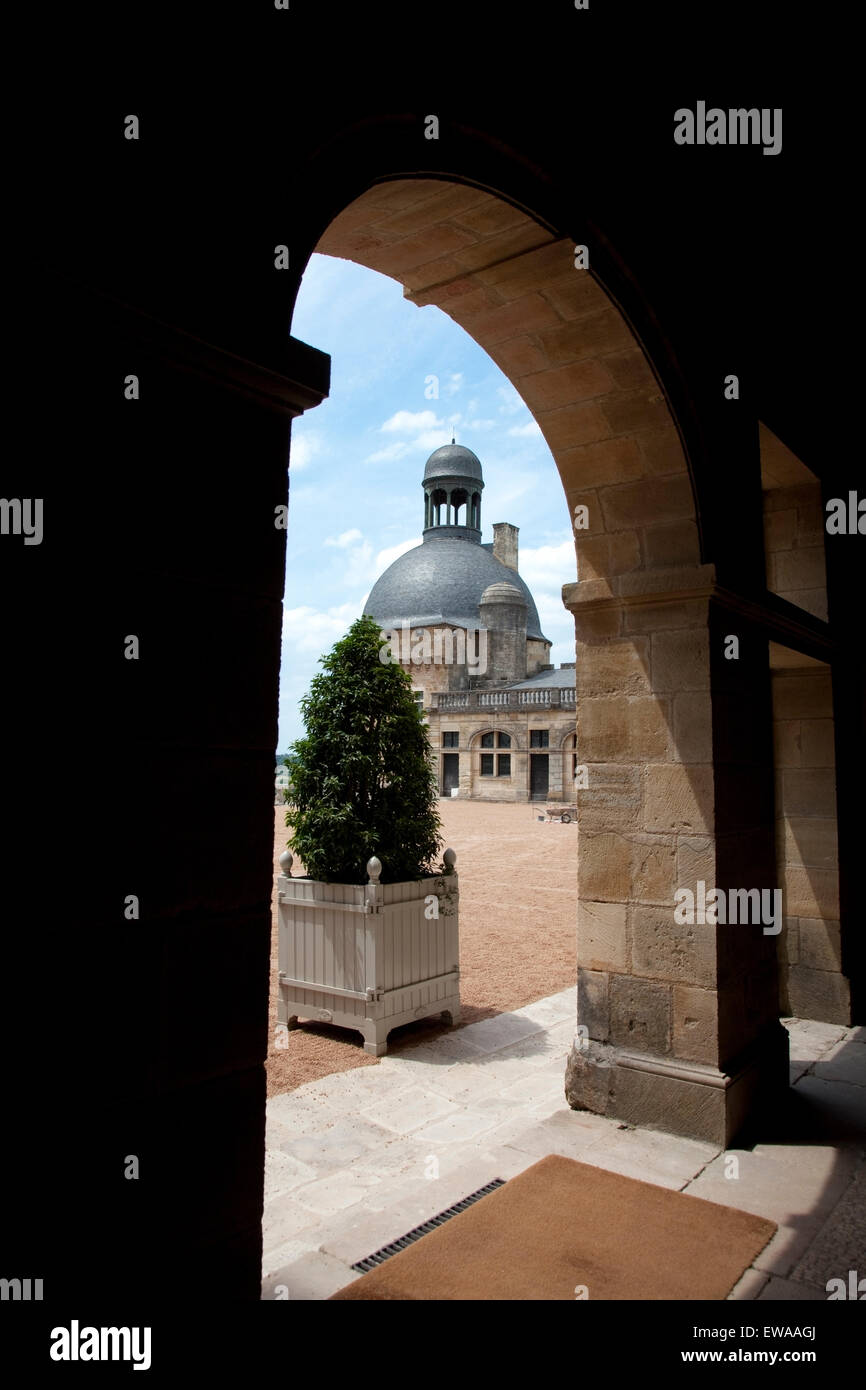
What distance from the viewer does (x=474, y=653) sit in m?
42.7

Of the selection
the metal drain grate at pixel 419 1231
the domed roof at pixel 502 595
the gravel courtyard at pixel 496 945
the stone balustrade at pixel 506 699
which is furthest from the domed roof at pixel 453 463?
the metal drain grate at pixel 419 1231

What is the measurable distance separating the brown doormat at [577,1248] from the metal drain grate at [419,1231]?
0.05 meters

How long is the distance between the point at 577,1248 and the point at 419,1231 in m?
0.47

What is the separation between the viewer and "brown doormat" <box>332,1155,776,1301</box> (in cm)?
227

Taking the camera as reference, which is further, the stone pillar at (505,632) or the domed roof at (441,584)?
the domed roof at (441,584)

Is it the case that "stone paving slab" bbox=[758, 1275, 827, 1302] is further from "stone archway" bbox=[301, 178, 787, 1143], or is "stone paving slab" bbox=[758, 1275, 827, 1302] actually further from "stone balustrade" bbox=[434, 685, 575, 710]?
"stone balustrade" bbox=[434, 685, 575, 710]

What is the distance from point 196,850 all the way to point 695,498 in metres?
2.65

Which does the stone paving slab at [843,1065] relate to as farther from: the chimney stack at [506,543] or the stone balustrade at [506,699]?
the chimney stack at [506,543]

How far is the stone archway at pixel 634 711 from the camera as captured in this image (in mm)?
3225

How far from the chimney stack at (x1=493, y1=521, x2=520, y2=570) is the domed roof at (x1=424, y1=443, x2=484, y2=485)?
3187mm

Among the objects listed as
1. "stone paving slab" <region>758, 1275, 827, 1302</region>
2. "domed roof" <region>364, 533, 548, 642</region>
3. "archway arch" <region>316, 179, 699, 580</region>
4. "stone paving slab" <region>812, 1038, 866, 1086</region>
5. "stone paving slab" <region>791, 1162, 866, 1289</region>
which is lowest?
"stone paving slab" <region>812, 1038, 866, 1086</region>

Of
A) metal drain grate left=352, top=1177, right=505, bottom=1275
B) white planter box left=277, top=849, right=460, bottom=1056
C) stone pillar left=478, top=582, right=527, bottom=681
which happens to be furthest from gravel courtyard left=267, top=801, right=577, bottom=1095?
stone pillar left=478, top=582, right=527, bottom=681
